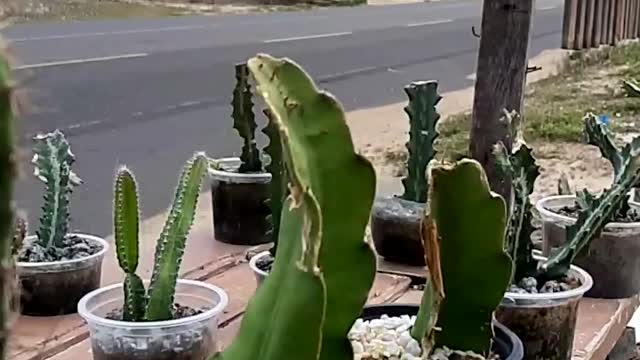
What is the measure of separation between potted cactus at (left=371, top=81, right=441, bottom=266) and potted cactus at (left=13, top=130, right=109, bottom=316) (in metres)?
0.75

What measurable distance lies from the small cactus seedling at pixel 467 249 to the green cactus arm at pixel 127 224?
22.3 inches

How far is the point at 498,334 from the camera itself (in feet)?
6.17

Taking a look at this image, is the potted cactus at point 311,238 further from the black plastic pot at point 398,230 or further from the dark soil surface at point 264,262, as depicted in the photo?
the black plastic pot at point 398,230

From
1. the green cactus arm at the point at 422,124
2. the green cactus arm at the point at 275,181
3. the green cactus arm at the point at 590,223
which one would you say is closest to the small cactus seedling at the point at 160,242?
the green cactus arm at the point at 275,181

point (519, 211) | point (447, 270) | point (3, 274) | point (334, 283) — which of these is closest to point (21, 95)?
point (3, 274)

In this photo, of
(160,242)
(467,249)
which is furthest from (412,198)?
(467,249)

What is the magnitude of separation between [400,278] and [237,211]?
0.56m

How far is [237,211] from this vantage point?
305cm

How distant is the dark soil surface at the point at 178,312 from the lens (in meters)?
2.00

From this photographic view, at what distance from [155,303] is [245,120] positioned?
47.6 inches

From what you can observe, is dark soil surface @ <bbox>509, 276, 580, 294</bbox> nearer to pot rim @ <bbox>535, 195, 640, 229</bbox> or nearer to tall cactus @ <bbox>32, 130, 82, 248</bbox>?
pot rim @ <bbox>535, 195, 640, 229</bbox>

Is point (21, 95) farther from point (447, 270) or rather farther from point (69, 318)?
point (69, 318)

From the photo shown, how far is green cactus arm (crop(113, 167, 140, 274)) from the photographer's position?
1892 mm

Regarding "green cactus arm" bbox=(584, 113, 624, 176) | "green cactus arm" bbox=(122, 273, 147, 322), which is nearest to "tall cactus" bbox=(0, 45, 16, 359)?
"green cactus arm" bbox=(122, 273, 147, 322)
